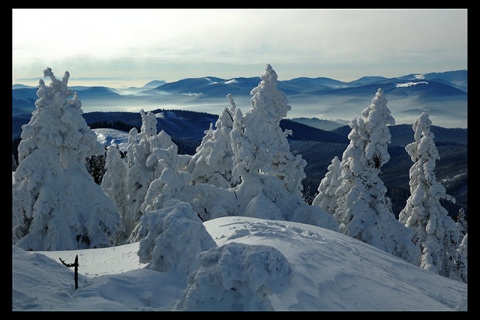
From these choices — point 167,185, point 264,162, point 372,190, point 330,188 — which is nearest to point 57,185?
point 167,185

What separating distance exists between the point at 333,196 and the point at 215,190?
32.6 ft

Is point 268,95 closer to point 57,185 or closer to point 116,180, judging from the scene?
point 116,180

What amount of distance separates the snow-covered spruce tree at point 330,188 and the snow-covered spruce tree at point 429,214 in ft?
17.1

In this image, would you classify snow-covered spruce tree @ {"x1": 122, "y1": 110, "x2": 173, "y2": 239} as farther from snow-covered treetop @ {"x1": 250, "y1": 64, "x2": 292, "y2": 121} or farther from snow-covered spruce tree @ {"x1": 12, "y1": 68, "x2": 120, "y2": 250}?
snow-covered treetop @ {"x1": 250, "y1": 64, "x2": 292, "y2": 121}

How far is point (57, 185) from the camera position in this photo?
29578 millimetres

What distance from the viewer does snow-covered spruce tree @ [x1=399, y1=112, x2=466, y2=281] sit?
32656 millimetres

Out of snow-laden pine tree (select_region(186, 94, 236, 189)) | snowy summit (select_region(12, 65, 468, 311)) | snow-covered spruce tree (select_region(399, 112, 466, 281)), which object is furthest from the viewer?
snow-laden pine tree (select_region(186, 94, 236, 189))

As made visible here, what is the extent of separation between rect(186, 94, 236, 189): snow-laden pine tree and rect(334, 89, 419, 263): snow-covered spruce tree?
8.52 meters

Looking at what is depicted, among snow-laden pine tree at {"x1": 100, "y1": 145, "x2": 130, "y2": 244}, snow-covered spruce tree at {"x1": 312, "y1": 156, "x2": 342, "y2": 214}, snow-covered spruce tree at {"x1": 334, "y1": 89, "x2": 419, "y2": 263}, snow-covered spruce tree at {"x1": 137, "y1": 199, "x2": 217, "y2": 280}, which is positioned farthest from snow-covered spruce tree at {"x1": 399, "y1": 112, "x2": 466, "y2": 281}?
snow-laden pine tree at {"x1": 100, "y1": 145, "x2": 130, "y2": 244}

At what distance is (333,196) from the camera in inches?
1430

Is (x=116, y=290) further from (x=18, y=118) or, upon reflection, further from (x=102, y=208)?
(x=18, y=118)

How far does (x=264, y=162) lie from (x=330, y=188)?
732 cm

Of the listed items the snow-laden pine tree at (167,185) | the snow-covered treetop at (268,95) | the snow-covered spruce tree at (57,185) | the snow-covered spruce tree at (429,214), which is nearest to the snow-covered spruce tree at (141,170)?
the snow-laden pine tree at (167,185)
